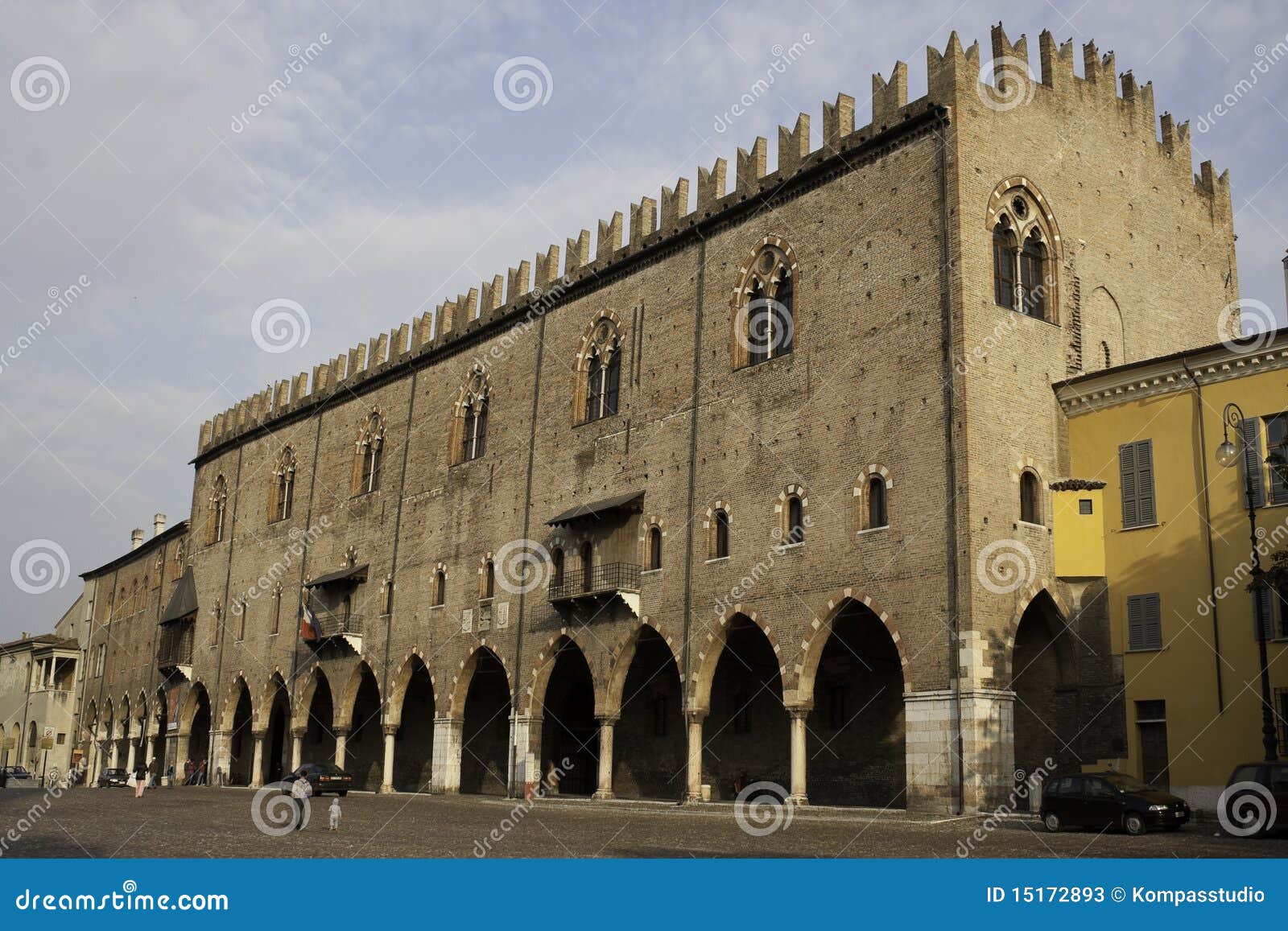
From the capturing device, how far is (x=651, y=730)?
32.6 m

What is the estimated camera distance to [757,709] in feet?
97.3

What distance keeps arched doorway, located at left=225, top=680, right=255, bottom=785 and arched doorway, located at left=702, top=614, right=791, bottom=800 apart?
2174cm

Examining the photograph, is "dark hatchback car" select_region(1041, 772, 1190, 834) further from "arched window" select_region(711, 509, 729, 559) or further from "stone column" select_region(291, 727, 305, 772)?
"stone column" select_region(291, 727, 305, 772)

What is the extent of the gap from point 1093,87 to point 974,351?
26.5ft

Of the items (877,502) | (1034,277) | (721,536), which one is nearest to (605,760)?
(721,536)

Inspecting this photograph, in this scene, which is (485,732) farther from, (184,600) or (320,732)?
(184,600)

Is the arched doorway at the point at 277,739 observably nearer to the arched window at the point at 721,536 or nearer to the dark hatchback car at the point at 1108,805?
the arched window at the point at 721,536

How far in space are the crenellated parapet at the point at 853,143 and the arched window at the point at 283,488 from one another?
9.30 m

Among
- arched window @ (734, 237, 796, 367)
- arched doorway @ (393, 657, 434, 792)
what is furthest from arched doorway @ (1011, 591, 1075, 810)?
arched doorway @ (393, 657, 434, 792)

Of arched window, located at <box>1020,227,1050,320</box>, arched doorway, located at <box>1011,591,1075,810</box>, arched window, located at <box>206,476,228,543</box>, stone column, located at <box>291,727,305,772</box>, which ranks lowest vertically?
stone column, located at <box>291,727,305,772</box>

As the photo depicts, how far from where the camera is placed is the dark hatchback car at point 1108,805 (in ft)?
63.1

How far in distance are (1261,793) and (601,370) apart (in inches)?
729

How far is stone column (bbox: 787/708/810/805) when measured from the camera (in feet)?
81.1

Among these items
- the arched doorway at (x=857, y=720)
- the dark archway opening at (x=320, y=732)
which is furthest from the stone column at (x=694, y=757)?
the dark archway opening at (x=320, y=732)
